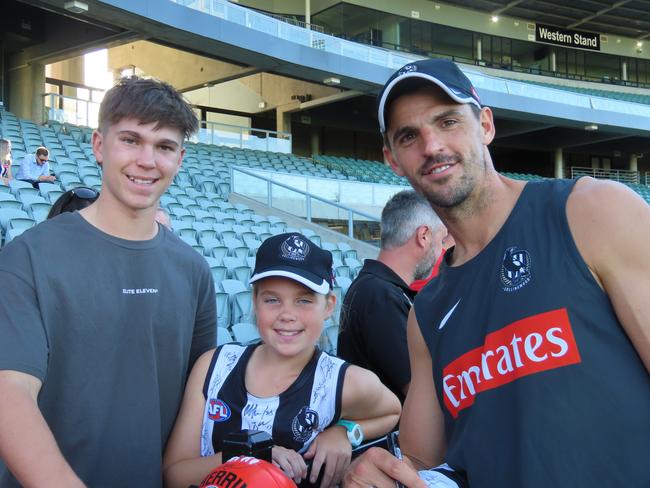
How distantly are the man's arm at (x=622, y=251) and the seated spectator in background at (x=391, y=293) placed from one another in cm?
130

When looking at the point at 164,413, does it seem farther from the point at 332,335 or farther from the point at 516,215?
the point at 332,335

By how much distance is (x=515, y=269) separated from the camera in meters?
1.24

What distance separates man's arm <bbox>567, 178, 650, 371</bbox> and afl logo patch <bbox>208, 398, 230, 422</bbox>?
1131mm

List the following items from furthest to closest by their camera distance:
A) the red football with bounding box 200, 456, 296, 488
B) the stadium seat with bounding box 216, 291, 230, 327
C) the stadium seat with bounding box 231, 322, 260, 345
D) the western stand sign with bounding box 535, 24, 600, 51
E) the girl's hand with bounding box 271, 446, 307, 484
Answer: the western stand sign with bounding box 535, 24, 600, 51, the stadium seat with bounding box 216, 291, 230, 327, the stadium seat with bounding box 231, 322, 260, 345, the girl's hand with bounding box 271, 446, 307, 484, the red football with bounding box 200, 456, 296, 488

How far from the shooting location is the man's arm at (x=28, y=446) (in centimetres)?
127

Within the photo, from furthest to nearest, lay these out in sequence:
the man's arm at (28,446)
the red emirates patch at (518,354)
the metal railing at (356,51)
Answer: the metal railing at (356,51), the man's arm at (28,446), the red emirates patch at (518,354)

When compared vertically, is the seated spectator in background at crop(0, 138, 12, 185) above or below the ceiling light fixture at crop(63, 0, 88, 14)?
below

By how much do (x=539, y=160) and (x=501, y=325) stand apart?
98.1 feet

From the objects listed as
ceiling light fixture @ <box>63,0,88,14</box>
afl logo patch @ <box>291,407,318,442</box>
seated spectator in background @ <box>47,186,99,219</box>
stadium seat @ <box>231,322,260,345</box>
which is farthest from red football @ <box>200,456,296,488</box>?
ceiling light fixture @ <box>63,0,88,14</box>

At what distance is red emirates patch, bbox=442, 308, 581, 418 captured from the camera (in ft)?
3.71

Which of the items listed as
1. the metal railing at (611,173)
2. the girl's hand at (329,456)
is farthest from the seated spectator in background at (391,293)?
the metal railing at (611,173)

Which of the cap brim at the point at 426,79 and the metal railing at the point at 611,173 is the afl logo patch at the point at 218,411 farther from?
the metal railing at the point at 611,173

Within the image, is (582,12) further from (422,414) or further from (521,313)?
(521,313)

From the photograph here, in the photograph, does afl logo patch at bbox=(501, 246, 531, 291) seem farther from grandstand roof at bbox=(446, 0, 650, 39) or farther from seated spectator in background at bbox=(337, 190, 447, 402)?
grandstand roof at bbox=(446, 0, 650, 39)
